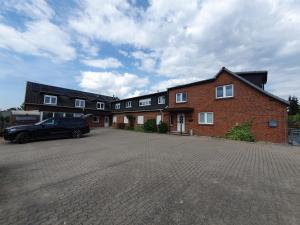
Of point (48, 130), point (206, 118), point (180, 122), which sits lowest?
point (48, 130)

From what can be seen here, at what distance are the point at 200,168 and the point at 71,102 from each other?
29.0 m

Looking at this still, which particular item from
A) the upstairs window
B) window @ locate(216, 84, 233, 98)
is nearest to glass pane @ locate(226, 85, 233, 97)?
window @ locate(216, 84, 233, 98)

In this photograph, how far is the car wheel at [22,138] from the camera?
12.1 meters

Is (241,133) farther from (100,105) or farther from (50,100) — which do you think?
(50,100)

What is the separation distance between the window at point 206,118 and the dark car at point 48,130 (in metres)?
12.3

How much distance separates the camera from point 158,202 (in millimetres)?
3605

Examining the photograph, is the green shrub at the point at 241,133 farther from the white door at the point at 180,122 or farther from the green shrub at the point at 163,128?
the green shrub at the point at 163,128

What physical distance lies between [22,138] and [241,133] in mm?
18108

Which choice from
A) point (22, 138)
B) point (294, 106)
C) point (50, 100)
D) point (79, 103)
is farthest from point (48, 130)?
point (294, 106)

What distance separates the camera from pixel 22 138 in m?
12.3

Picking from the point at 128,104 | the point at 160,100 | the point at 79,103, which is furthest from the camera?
the point at 79,103

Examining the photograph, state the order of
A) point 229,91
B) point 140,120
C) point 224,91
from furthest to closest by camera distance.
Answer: point 140,120
point 224,91
point 229,91

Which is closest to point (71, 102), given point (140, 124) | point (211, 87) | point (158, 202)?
point (140, 124)

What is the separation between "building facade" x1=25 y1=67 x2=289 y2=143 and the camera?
13.7 meters
